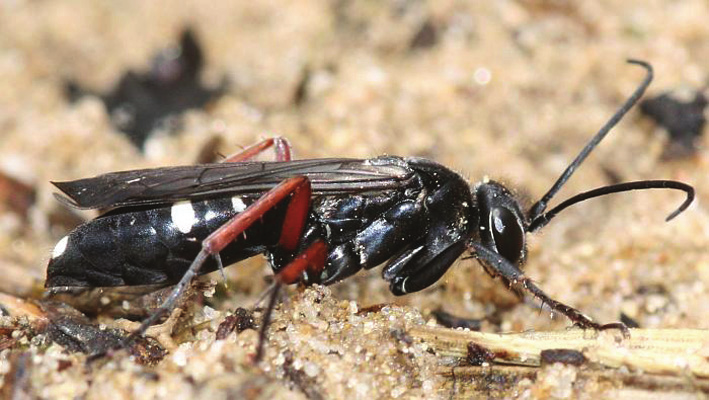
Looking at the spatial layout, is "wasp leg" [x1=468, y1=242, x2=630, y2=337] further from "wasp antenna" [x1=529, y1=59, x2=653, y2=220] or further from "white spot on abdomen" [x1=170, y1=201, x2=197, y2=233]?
"white spot on abdomen" [x1=170, y1=201, x2=197, y2=233]

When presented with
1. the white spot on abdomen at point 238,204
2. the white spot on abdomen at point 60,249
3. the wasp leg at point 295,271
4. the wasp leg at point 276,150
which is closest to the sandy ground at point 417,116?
the wasp leg at point 295,271

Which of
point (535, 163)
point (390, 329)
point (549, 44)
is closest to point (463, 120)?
point (535, 163)

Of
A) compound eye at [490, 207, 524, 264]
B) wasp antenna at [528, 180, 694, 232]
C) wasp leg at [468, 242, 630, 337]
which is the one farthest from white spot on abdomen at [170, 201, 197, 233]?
wasp antenna at [528, 180, 694, 232]

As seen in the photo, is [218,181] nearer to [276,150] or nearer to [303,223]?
[303,223]

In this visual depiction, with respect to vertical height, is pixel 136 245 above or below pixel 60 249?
below

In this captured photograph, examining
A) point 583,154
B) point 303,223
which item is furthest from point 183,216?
point 583,154

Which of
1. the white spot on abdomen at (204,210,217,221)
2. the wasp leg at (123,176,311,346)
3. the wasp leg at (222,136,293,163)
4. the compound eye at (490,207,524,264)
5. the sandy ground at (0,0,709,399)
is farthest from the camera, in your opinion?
the wasp leg at (222,136,293,163)

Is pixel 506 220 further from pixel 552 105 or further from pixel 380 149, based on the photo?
pixel 552 105
